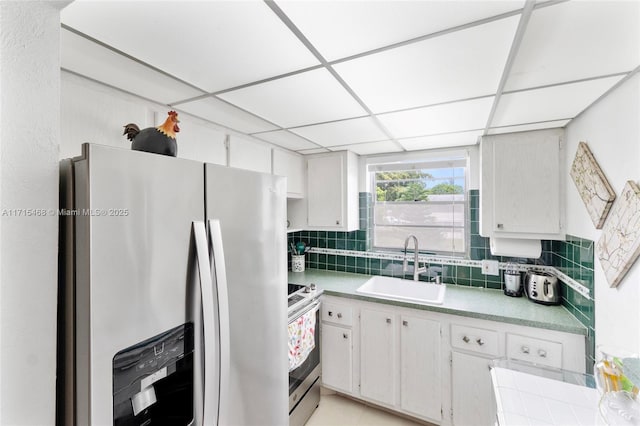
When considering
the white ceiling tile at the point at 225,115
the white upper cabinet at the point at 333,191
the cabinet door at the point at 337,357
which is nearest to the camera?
the white ceiling tile at the point at 225,115

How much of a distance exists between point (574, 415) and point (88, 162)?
170cm

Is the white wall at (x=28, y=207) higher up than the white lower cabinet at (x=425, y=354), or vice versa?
the white wall at (x=28, y=207)

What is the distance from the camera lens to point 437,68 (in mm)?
1076

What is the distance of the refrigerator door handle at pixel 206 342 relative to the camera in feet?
2.71

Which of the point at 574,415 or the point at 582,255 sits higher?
the point at 582,255

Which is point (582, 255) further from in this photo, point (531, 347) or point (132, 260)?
point (132, 260)

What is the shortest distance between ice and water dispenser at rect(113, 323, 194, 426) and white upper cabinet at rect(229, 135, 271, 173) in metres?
1.30

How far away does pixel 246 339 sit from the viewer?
40.3 inches

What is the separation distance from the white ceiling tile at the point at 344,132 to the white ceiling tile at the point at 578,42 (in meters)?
0.82

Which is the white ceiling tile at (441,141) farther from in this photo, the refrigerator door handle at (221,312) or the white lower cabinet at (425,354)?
the refrigerator door handle at (221,312)

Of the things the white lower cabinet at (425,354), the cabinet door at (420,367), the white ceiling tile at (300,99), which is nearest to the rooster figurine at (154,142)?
the white ceiling tile at (300,99)

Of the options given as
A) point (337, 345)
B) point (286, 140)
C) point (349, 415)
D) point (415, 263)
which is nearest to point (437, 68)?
point (286, 140)

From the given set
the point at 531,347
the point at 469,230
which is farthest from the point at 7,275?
the point at 469,230

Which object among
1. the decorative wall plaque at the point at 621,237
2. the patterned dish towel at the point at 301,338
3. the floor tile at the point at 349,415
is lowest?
the floor tile at the point at 349,415
